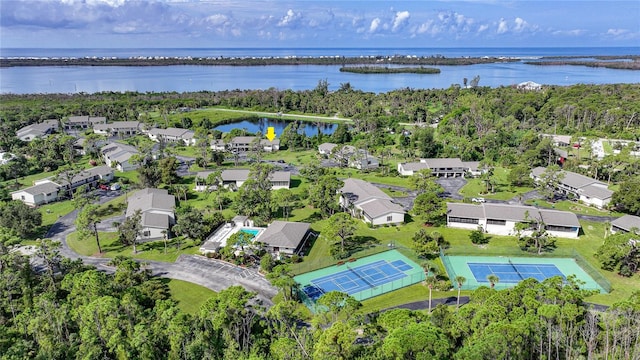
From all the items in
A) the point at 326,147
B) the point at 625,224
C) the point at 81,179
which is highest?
the point at 326,147

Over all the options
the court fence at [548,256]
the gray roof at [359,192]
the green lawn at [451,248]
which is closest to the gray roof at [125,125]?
the gray roof at [359,192]

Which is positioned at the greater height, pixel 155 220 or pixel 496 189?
pixel 155 220

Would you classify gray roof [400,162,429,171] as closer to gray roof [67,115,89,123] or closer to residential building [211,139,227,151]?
residential building [211,139,227,151]

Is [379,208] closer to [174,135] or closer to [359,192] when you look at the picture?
[359,192]

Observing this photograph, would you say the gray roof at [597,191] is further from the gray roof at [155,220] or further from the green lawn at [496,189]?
the gray roof at [155,220]

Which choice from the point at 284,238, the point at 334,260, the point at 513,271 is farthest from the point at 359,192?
the point at 513,271

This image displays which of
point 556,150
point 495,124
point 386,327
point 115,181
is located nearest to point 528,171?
point 556,150

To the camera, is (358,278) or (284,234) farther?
(284,234)
